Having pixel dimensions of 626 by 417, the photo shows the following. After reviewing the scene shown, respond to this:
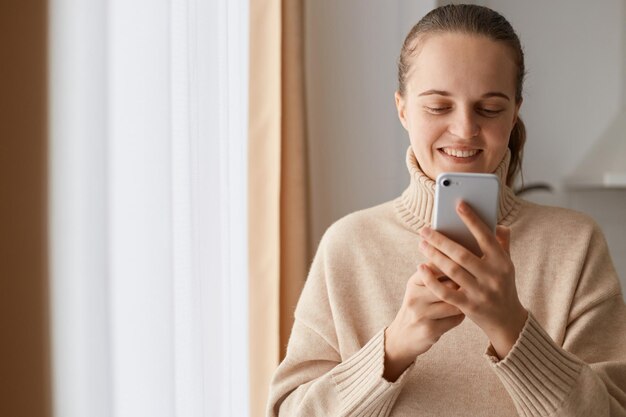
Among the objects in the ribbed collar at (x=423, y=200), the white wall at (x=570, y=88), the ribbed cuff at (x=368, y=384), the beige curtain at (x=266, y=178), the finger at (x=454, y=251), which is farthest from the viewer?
the white wall at (x=570, y=88)

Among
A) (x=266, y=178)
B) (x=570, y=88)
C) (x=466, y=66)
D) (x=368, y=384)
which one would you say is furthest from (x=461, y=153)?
(x=570, y=88)

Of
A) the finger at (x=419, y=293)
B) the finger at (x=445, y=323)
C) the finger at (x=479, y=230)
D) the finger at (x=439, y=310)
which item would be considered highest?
→ the finger at (x=479, y=230)

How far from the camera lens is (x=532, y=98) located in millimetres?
2570

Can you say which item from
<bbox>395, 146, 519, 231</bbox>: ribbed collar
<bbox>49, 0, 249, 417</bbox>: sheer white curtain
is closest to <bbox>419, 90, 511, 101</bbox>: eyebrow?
<bbox>395, 146, 519, 231</bbox>: ribbed collar

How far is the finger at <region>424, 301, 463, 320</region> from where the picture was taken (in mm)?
931

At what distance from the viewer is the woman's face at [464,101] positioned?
105 centimetres

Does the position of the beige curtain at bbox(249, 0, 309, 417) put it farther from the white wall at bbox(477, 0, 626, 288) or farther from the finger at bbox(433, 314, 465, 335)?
the white wall at bbox(477, 0, 626, 288)

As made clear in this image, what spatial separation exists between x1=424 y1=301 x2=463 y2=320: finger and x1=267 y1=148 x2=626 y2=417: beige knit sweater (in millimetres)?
77

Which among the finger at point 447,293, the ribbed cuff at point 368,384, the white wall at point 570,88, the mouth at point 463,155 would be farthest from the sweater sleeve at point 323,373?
the white wall at point 570,88

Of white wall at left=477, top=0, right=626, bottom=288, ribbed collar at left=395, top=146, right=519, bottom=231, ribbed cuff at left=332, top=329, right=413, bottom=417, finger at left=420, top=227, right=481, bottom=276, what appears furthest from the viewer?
white wall at left=477, top=0, right=626, bottom=288

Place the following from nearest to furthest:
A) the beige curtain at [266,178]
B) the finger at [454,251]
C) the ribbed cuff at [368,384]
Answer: the finger at [454,251] → the ribbed cuff at [368,384] → the beige curtain at [266,178]

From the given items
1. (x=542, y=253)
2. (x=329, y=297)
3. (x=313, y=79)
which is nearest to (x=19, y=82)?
(x=329, y=297)

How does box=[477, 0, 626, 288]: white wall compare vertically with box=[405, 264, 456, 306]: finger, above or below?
above

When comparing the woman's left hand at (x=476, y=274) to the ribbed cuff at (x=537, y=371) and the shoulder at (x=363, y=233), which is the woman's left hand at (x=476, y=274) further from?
the shoulder at (x=363, y=233)
